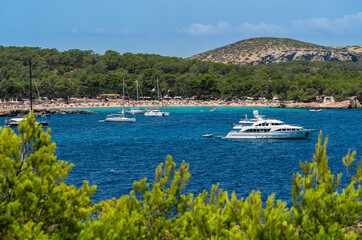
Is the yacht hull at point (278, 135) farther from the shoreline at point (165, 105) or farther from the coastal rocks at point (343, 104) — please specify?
the coastal rocks at point (343, 104)

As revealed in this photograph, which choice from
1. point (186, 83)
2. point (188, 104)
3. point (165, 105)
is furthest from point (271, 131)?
point (186, 83)

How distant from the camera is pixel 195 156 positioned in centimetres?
5588

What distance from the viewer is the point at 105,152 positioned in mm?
60438

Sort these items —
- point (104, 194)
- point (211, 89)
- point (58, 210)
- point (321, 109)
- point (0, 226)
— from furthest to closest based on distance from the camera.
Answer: point (211, 89)
point (321, 109)
point (104, 194)
point (58, 210)
point (0, 226)

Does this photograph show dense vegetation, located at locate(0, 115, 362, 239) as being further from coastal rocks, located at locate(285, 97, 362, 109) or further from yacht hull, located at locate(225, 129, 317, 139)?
coastal rocks, located at locate(285, 97, 362, 109)

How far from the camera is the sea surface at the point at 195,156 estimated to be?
39.8 metres

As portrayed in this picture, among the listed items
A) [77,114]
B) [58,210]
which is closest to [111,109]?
[77,114]

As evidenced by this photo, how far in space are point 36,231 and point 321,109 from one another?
490ft

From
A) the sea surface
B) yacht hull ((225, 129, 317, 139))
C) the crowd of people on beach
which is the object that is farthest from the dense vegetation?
the crowd of people on beach

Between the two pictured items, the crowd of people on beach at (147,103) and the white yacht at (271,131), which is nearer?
the white yacht at (271,131)

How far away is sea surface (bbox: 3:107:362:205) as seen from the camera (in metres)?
39.8

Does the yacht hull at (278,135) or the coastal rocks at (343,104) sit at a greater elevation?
the coastal rocks at (343,104)

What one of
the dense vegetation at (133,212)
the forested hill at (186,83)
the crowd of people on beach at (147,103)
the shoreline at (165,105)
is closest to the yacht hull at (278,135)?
the dense vegetation at (133,212)

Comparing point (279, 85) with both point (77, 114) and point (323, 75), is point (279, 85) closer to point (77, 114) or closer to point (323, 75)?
point (323, 75)
